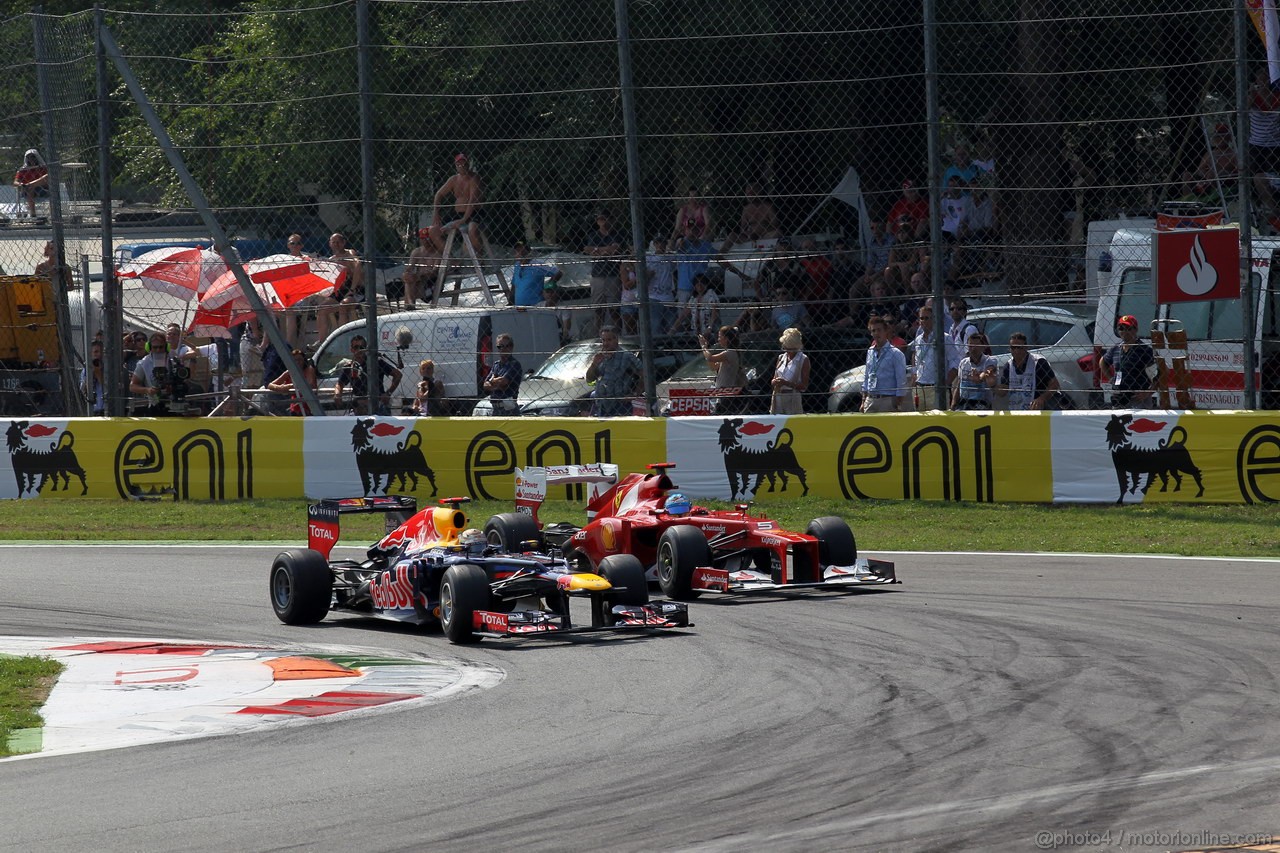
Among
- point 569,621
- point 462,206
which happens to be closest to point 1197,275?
point 462,206

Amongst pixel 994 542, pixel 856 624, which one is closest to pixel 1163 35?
pixel 994 542

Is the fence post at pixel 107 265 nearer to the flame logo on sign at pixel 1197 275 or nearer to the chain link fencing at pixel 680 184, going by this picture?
the chain link fencing at pixel 680 184

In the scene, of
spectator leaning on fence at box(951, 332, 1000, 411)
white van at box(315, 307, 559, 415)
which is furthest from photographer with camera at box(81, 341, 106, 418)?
spectator leaning on fence at box(951, 332, 1000, 411)

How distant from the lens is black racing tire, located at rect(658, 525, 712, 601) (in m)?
11.0

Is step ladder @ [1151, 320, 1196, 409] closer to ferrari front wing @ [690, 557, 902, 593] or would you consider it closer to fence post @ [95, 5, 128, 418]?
ferrari front wing @ [690, 557, 902, 593]

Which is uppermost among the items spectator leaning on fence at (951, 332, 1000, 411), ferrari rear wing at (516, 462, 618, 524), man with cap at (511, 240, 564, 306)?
→ man with cap at (511, 240, 564, 306)

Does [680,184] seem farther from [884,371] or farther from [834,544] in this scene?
[834,544]

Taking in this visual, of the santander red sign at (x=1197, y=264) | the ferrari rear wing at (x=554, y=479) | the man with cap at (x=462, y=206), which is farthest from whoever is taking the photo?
the man with cap at (x=462, y=206)

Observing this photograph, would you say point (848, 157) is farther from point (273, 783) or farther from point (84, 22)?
point (273, 783)

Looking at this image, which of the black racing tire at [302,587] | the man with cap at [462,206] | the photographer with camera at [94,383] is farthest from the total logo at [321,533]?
the photographer with camera at [94,383]

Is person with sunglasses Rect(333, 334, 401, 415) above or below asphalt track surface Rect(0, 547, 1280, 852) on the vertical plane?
above

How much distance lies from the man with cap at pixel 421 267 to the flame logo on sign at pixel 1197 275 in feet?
22.6

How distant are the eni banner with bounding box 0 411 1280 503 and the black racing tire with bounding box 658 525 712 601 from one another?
4.58 meters

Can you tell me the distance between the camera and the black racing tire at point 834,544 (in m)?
11.3
